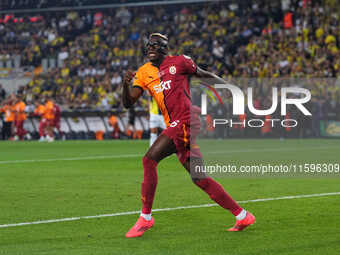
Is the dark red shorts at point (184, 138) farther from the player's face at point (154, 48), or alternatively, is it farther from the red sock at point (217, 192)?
the player's face at point (154, 48)

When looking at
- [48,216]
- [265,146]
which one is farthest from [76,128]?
[48,216]

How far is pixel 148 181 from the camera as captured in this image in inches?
296

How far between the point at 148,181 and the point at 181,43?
97.0 feet

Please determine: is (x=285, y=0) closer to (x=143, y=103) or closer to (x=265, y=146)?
(x=143, y=103)

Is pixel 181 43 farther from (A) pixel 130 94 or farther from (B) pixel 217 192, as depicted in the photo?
(B) pixel 217 192

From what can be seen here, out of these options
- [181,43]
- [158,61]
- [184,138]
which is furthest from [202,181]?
[181,43]

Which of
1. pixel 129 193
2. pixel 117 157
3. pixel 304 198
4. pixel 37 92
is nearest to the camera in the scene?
pixel 304 198

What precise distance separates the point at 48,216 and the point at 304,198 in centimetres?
384

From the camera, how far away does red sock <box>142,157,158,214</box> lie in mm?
7496

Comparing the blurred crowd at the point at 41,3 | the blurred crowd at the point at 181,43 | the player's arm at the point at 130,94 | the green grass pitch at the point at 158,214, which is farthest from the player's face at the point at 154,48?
the blurred crowd at the point at 41,3

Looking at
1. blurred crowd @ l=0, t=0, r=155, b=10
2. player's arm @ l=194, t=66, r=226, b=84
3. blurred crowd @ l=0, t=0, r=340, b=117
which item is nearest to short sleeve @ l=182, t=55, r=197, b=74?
player's arm @ l=194, t=66, r=226, b=84

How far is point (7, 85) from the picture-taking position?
39688mm

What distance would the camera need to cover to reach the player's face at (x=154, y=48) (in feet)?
24.8

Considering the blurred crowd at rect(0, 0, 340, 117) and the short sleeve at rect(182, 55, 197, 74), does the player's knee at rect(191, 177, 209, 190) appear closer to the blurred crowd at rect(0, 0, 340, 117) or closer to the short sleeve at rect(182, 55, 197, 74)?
the short sleeve at rect(182, 55, 197, 74)
